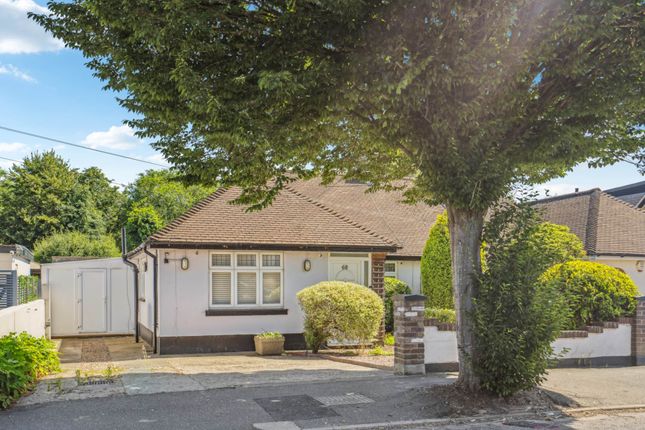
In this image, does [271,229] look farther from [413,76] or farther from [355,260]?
[413,76]

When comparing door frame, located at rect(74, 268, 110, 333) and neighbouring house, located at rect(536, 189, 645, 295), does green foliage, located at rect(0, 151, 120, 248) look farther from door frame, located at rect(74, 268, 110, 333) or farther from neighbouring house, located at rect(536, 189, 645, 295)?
neighbouring house, located at rect(536, 189, 645, 295)

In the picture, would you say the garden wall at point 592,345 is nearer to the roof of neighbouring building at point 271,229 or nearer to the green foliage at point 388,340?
the roof of neighbouring building at point 271,229

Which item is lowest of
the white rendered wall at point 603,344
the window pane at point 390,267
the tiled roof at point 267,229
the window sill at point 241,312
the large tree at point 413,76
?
the white rendered wall at point 603,344

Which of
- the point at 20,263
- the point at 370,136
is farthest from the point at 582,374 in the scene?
the point at 20,263

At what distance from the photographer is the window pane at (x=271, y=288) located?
15.1 metres

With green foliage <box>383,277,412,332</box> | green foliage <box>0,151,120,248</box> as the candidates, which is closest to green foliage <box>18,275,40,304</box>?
green foliage <box>383,277,412,332</box>

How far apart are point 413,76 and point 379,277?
9.36m

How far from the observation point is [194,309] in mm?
14422

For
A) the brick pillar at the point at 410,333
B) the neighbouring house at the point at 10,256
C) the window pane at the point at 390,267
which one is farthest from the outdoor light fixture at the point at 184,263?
the window pane at the point at 390,267

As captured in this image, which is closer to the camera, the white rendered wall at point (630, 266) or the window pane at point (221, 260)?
the window pane at point (221, 260)

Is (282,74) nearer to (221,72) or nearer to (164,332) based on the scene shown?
(221,72)

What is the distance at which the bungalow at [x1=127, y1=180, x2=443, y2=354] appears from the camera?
46.9 ft

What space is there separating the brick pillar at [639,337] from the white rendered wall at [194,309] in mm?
7599

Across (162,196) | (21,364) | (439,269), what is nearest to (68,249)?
(162,196)
